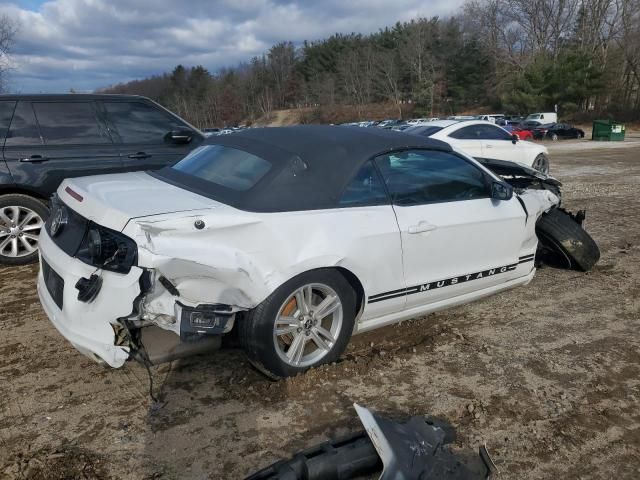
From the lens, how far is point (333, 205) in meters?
3.21

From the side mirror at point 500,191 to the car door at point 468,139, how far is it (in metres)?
6.70

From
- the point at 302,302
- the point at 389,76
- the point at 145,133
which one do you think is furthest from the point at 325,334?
the point at 389,76

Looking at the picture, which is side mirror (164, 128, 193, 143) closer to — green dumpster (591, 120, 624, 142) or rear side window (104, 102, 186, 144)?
rear side window (104, 102, 186, 144)

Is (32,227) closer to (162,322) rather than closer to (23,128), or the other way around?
(23,128)

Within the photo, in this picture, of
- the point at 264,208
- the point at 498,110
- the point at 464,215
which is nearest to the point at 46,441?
the point at 264,208

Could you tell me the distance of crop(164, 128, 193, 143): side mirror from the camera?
19.8ft

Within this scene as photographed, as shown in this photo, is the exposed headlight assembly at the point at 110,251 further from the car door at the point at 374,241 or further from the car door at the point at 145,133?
the car door at the point at 145,133

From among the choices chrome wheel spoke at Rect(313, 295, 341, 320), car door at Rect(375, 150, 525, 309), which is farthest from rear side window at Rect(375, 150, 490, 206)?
chrome wheel spoke at Rect(313, 295, 341, 320)

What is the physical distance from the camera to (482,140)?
432 inches


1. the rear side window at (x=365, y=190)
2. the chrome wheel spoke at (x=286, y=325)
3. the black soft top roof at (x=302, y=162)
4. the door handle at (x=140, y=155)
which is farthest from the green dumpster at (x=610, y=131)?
the chrome wheel spoke at (x=286, y=325)

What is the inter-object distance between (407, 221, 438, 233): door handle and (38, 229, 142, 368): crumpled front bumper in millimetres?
1791

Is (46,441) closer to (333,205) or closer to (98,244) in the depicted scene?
(98,244)

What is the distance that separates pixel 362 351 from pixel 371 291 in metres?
0.53

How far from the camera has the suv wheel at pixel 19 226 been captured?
5.30 meters
